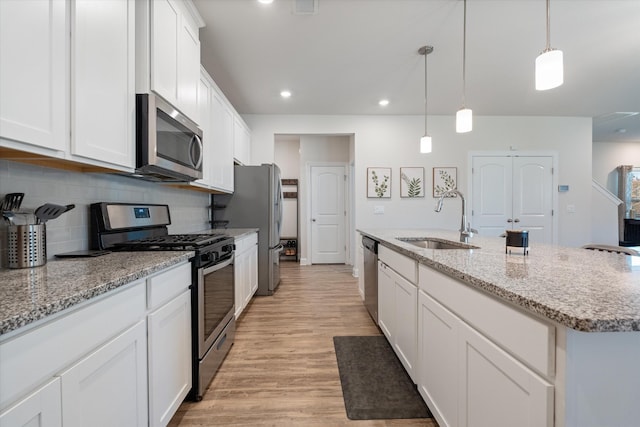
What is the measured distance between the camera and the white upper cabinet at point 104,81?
43.5 inches

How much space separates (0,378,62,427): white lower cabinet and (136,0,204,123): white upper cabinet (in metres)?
1.40

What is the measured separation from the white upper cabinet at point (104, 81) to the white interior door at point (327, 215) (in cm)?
431

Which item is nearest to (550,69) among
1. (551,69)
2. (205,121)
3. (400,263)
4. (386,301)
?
(551,69)

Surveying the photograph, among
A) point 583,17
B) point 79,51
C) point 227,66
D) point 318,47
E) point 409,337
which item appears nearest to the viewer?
point 79,51

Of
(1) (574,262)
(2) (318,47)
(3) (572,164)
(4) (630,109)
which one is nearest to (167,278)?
(1) (574,262)

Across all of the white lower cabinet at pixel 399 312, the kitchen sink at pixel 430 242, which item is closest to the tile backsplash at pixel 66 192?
the white lower cabinet at pixel 399 312

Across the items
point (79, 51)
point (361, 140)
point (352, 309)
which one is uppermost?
point (361, 140)

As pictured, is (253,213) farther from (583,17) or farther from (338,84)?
(583,17)

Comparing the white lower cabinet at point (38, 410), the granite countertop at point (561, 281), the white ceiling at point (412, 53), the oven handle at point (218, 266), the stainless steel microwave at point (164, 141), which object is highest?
the white ceiling at point (412, 53)

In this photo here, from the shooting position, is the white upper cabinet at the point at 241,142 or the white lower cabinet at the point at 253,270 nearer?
the white lower cabinet at the point at 253,270

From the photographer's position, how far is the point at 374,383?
177 centimetres

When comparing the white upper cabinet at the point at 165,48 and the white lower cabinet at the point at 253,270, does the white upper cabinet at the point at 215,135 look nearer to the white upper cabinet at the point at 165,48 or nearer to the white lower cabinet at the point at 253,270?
the white upper cabinet at the point at 165,48

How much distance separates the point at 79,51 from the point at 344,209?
4881 mm

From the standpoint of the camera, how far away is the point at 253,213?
139 inches
